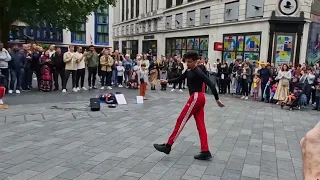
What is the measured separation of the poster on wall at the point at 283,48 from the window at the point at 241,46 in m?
1.46

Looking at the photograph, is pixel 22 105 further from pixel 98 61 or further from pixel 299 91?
pixel 299 91

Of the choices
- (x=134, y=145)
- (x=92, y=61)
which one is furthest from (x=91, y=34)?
(x=134, y=145)

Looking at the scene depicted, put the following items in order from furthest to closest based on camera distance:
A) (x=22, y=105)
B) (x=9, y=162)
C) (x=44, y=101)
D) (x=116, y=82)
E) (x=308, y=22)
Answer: (x=308, y=22), (x=116, y=82), (x=44, y=101), (x=22, y=105), (x=9, y=162)

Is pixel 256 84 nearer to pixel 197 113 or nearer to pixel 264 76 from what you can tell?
pixel 264 76

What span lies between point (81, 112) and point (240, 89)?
891 centimetres

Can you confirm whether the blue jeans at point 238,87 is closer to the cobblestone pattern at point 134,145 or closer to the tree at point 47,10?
the cobblestone pattern at point 134,145

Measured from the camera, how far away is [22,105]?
9.67 m

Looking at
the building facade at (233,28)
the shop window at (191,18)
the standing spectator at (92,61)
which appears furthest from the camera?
the shop window at (191,18)

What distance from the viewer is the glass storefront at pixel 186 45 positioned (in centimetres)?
2921

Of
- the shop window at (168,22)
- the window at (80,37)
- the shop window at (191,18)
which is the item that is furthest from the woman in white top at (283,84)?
the window at (80,37)

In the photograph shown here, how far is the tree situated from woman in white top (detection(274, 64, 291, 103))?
11234 millimetres

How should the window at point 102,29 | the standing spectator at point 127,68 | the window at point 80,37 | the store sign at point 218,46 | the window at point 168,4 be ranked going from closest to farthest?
1. the standing spectator at point 127,68
2. the store sign at point 218,46
3. the window at point 168,4
4. the window at point 80,37
5. the window at point 102,29

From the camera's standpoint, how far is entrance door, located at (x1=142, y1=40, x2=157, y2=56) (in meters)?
39.7

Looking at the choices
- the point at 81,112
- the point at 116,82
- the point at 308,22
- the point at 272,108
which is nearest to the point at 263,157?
the point at 81,112
